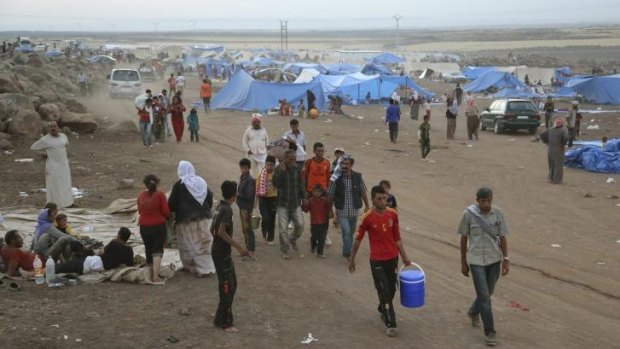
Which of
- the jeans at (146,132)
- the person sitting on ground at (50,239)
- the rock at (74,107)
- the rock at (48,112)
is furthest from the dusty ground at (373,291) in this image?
the rock at (74,107)

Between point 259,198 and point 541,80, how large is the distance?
156ft

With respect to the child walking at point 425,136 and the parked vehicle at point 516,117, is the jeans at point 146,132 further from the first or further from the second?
the parked vehicle at point 516,117

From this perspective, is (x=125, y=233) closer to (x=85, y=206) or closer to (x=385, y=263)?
(x=385, y=263)

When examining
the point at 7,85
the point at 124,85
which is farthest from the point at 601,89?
the point at 7,85

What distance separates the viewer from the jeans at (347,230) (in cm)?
920

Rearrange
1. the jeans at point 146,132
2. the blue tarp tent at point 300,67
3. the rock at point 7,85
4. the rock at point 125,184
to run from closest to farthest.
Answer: the rock at point 125,184 → the jeans at point 146,132 → the rock at point 7,85 → the blue tarp tent at point 300,67

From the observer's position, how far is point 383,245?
22.2 ft

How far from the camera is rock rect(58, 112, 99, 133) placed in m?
21.6

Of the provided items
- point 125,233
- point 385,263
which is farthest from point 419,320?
point 125,233

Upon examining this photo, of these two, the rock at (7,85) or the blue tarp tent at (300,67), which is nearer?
the rock at (7,85)

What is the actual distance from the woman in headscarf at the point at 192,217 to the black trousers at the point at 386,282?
2.21 meters

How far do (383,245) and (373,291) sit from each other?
1575mm

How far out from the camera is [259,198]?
9.82m

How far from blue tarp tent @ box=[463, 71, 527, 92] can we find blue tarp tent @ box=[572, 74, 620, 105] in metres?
7.01
